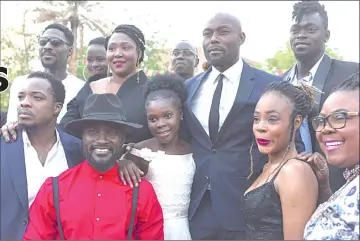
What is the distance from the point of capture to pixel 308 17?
4.93 m

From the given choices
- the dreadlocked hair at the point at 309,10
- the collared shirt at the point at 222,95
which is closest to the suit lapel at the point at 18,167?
the collared shirt at the point at 222,95

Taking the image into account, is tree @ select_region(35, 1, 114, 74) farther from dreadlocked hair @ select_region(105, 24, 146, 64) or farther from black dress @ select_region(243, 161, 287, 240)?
black dress @ select_region(243, 161, 287, 240)

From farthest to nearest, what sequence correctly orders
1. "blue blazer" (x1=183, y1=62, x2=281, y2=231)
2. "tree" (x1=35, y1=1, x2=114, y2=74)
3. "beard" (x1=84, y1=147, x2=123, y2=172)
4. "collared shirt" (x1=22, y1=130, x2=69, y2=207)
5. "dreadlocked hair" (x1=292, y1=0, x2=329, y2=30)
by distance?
1. "tree" (x1=35, y1=1, x2=114, y2=74)
2. "dreadlocked hair" (x1=292, y1=0, x2=329, y2=30)
3. "blue blazer" (x1=183, y1=62, x2=281, y2=231)
4. "collared shirt" (x1=22, y1=130, x2=69, y2=207)
5. "beard" (x1=84, y1=147, x2=123, y2=172)

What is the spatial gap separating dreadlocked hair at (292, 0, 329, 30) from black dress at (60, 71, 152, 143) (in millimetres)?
1697

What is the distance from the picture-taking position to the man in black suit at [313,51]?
4.64m

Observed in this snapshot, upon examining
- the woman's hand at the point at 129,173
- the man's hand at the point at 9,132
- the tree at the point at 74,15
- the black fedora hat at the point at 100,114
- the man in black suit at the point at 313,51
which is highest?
the tree at the point at 74,15

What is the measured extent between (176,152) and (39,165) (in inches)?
45.0

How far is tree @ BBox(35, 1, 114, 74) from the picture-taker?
2277 centimetres

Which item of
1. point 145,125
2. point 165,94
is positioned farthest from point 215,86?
point 145,125

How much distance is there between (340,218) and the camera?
240 centimetres

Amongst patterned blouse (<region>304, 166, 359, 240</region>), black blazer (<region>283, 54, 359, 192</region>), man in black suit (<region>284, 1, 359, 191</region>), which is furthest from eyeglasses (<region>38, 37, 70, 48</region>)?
patterned blouse (<region>304, 166, 359, 240</region>)

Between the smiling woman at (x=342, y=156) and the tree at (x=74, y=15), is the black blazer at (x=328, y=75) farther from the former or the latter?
the tree at (x=74, y=15)

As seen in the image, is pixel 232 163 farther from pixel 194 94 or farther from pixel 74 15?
pixel 74 15

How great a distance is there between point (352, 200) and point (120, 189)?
1.86 m
